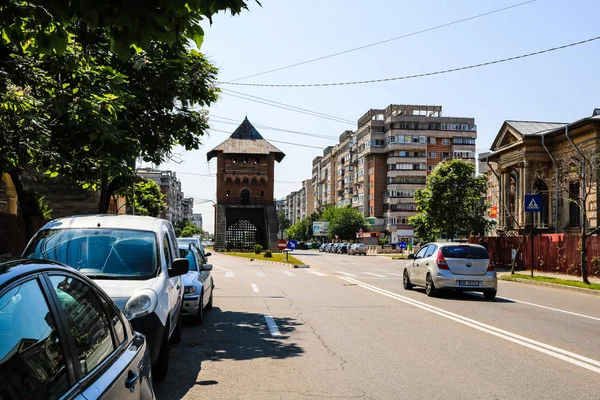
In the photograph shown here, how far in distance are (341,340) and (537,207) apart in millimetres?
18930

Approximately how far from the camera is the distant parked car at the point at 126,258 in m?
6.39

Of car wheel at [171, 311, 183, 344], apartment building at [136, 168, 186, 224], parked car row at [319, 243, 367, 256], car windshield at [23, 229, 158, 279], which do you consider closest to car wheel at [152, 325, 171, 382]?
car windshield at [23, 229, 158, 279]

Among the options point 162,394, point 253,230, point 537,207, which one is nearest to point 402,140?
point 253,230

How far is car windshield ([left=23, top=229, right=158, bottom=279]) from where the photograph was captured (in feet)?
23.7

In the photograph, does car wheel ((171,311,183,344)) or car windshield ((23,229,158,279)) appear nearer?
car windshield ((23,229,158,279))

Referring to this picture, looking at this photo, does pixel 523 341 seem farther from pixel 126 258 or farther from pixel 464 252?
pixel 464 252

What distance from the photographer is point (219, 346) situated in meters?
8.73

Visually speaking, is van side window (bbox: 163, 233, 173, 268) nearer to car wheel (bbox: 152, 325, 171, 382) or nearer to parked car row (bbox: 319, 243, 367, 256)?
car wheel (bbox: 152, 325, 171, 382)

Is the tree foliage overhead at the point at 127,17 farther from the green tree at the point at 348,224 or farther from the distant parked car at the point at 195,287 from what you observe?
the green tree at the point at 348,224

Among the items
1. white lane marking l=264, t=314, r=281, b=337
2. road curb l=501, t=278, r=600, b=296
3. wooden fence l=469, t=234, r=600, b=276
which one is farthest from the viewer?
wooden fence l=469, t=234, r=600, b=276

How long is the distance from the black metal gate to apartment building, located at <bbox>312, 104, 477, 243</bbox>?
22781mm

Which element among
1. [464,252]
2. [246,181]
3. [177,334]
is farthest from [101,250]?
[246,181]

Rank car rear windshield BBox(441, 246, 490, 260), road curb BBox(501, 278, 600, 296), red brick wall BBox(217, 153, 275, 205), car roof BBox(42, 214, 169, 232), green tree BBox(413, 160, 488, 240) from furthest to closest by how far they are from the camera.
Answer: red brick wall BBox(217, 153, 275, 205) < green tree BBox(413, 160, 488, 240) < road curb BBox(501, 278, 600, 296) < car rear windshield BBox(441, 246, 490, 260) < car roof BBox(42, 214, 169, 232)

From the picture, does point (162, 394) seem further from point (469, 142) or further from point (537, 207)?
point (469, 142)
